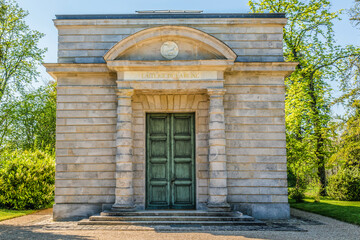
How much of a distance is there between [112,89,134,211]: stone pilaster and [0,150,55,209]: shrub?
16.3ft

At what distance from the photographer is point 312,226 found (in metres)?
9.12

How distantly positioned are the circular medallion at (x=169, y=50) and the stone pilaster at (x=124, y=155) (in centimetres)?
153

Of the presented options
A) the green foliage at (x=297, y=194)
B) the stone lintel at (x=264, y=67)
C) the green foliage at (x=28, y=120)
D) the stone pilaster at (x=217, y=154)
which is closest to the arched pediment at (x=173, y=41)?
the stone lintel at (x=264, y=67)

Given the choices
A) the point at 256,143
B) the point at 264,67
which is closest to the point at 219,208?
the point at 256,143

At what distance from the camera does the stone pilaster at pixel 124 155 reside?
9422mm

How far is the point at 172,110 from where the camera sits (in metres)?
10.6

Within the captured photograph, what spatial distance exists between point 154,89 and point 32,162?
260 inches

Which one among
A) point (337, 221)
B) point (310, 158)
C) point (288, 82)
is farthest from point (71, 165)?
point (288, 82)

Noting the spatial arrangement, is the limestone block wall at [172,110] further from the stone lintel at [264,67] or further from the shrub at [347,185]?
the shrub at [347,185]

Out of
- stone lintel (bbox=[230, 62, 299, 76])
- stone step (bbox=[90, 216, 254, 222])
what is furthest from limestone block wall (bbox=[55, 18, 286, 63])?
stone step (bbox=[90, 216, 254, 222])

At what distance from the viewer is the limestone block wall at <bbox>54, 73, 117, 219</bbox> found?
10.1m

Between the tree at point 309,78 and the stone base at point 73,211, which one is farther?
the tree at point 309,78

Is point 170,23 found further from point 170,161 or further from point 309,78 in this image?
point 309,78

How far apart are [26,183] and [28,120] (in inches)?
534
